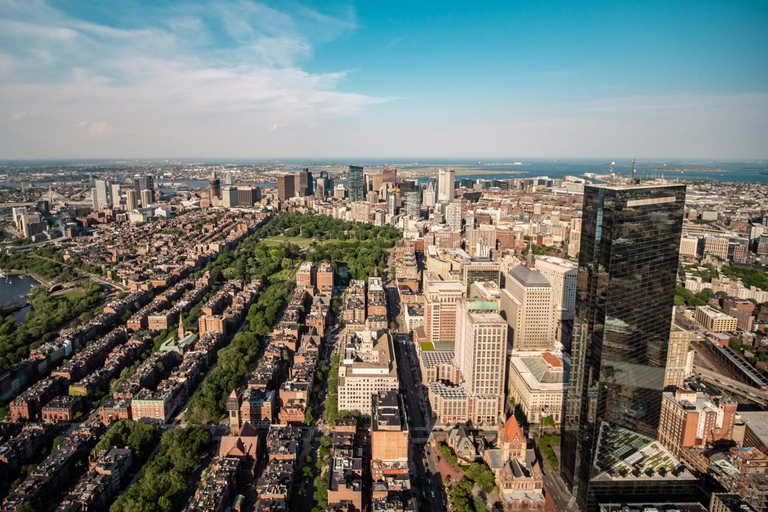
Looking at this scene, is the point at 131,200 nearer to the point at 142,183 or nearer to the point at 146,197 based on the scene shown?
the point at 146,197

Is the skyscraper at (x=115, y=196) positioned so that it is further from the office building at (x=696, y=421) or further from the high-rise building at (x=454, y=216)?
the office building at (x=696, y=421)

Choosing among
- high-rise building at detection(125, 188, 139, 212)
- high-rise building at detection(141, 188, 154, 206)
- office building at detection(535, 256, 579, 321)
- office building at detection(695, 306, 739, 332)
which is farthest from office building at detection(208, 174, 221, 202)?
office building at detection(695, 306, 739, 332)

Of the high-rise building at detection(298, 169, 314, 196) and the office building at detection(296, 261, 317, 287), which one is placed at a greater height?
the high-rise building at detection(298, 169, 314, 196)

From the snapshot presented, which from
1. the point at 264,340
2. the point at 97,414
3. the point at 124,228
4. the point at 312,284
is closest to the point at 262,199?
the point at 124,228

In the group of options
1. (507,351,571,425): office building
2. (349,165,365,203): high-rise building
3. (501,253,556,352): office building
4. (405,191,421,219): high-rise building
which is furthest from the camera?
(349,165,365,203): high-rise building

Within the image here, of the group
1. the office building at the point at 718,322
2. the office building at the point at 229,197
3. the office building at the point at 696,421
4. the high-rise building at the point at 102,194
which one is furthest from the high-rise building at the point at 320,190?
the office building at the point at 696,421

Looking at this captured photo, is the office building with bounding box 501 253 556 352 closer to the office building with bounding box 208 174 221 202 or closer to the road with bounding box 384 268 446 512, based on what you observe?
the road with bounding box 384 268 446 512

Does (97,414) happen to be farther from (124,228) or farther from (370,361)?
(124,228)

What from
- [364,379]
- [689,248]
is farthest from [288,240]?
[689,248]
